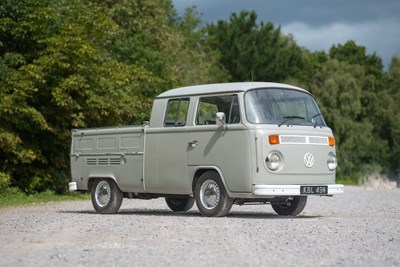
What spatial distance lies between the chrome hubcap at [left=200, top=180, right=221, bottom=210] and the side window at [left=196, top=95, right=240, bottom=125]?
3.73 ft

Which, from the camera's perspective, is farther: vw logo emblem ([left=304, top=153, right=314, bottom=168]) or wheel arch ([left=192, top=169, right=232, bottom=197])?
vw logo emblem ([left=304, top=153, right=314, bottom=168])

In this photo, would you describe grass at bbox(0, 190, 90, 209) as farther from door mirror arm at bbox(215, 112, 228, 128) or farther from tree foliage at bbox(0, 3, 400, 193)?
door mirror arm at bbox(215, 112, 228, 128)

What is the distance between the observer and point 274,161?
14.3 m

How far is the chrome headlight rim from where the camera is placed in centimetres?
1423

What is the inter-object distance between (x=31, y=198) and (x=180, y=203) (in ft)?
27.7

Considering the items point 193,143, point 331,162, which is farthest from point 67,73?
point 331,162

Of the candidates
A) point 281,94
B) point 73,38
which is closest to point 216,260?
point 281,94

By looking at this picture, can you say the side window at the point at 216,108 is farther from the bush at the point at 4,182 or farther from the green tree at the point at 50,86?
the bush at the point at 4,182

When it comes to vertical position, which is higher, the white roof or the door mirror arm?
the white roof

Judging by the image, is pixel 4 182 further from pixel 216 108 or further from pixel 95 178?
pixel 216 108

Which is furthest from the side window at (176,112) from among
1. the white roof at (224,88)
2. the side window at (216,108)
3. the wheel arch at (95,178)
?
the wheel arch at (95,178)

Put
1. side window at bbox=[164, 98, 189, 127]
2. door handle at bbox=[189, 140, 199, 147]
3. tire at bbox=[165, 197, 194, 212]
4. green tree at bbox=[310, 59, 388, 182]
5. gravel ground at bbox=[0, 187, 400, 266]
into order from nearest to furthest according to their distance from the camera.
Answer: gravel ground at bbox=[0, 187, 400, 266] → door handle at bbox=[189, 140, 199, 147] → side window at bbox=[164, 98, 189, 127] → tire at bbox=[165, 197, 194, 212] → green tree at bbox=[310, 59, 388, 182]

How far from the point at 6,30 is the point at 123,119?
18.9 feet

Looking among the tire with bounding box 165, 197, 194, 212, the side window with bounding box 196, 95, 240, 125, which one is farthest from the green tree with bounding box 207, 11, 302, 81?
the side window with bounding box 196, 95, 240, 125
